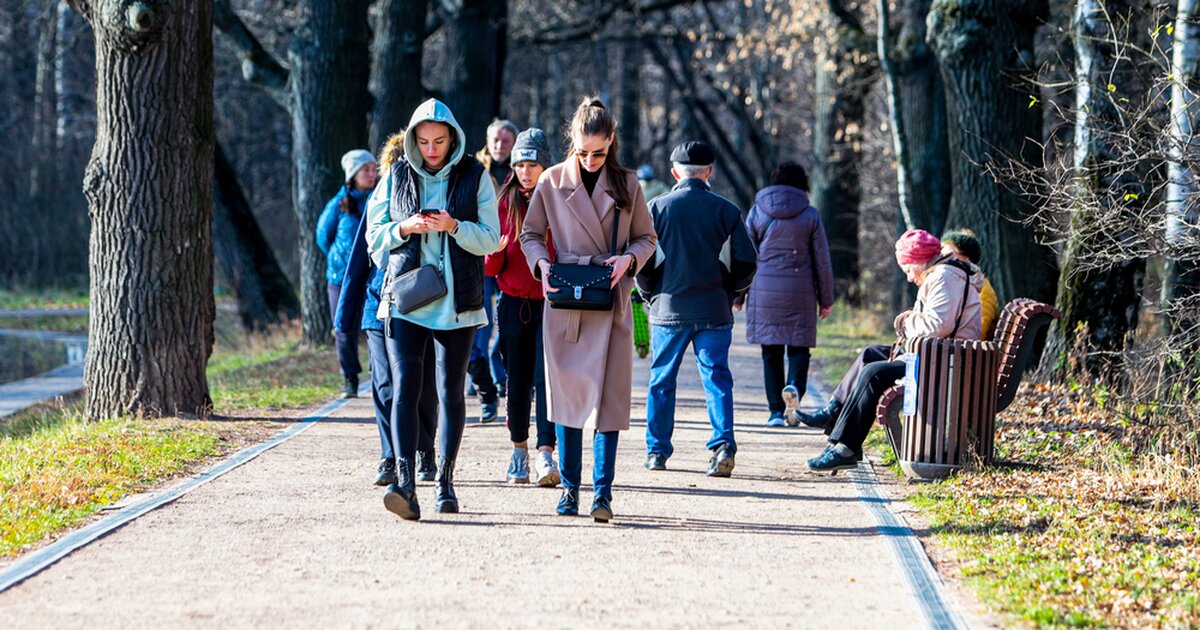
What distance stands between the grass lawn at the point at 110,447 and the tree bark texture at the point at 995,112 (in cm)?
590

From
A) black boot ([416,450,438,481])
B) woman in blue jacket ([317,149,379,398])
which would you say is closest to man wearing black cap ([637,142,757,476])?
black boot ([416,450,438,481])

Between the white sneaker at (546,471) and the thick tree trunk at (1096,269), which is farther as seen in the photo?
the thick tree trunk at (1096,269)

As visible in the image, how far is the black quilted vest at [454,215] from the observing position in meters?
7.24

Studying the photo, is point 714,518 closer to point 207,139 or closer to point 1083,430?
point 1083,430

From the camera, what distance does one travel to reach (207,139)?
11188 mm

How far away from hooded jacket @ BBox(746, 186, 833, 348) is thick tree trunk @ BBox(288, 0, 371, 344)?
8.27 metres

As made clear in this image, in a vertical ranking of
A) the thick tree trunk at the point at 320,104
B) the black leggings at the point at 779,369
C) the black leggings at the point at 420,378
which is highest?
the thick tree trunk at the point at 320,104

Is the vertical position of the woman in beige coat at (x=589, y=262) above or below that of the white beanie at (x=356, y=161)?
below

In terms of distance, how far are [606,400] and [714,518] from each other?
0.80 metres

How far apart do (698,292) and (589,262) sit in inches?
Answer: 65.9

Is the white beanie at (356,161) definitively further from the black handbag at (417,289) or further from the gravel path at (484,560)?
the black handbag at (417,289)

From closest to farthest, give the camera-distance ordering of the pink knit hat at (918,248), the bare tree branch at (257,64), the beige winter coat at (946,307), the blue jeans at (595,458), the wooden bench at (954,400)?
the blue jeans at (595,458), the wooden bench at (954,400), the beige winter coat at (946,307), the pink knit hat at (918,248), the bare tree branch at (257,64)

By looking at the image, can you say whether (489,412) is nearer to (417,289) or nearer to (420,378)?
(420,378)

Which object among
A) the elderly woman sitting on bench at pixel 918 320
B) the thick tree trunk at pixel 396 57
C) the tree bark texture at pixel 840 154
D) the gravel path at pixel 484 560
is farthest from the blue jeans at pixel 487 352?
the tree bark texture at pixel 840 154
